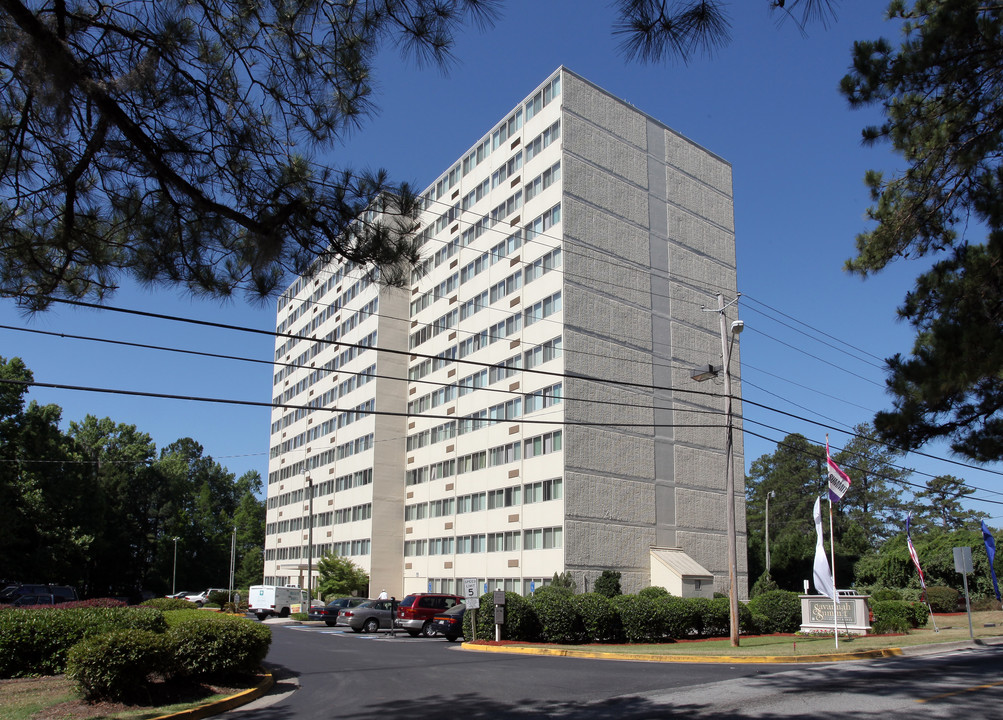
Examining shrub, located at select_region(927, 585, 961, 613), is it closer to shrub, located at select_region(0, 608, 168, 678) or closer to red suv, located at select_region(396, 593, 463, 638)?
red suv, located at select_region(396, 593, 463, 638)

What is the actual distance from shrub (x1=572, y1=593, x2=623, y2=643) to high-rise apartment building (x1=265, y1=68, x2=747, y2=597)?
42.2 ft

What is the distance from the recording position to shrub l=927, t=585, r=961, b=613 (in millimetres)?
39812

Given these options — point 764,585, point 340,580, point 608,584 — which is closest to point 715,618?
point 608,584

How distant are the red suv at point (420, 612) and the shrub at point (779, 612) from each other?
1263 cm

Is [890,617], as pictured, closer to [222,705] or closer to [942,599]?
[942,599]

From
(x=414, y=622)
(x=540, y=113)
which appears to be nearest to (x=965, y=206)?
(x=414, y=622)

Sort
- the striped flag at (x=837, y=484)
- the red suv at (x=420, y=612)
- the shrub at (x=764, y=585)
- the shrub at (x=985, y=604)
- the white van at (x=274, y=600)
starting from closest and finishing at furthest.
Result: the striped flag at (x=837, y=484)
the red suv at (x=420, y=612)
the shrub at (x=985, y=604)
the shrub at (x=764, y=585)
the white van at (x=274, y=600)

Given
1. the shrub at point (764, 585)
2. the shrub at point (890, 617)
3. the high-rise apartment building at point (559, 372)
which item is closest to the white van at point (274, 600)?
the high-rise apartment building at point (559, 372)

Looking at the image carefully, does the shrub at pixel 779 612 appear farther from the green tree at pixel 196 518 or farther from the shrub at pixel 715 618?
the green tree at pixel 196 518

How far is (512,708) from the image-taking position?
37.0 feet

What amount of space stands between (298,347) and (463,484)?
114 feet

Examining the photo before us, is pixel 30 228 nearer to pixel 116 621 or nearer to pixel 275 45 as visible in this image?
pixel 275 45

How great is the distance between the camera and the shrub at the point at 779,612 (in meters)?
27.9

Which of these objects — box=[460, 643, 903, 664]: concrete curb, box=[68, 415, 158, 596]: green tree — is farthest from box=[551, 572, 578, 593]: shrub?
box=[68, 415, 158, 596]: green tree
